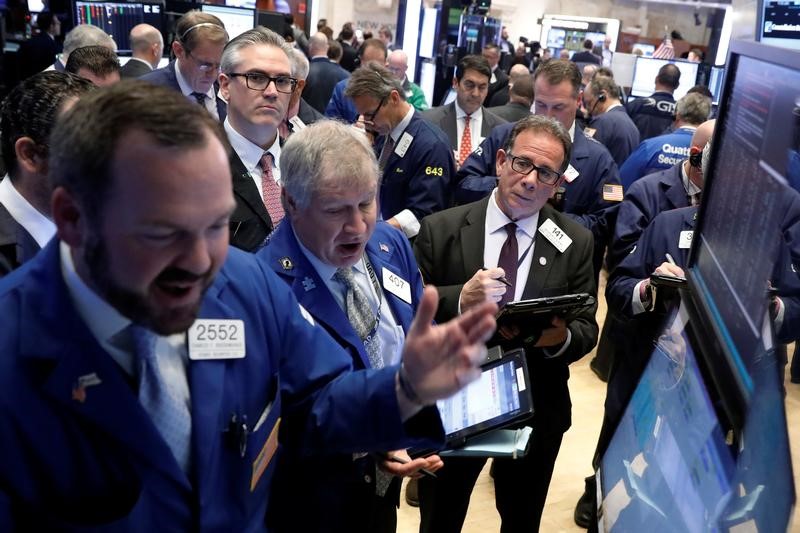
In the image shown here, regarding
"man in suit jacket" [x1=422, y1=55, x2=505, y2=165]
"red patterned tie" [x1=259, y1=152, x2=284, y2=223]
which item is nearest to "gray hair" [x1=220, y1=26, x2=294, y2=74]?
"red patterned tie" [x1=259, y1=152, x2=284, y2=223]

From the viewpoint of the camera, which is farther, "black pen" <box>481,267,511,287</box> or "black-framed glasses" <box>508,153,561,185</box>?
"black-framed glasses" <box>508,153,561,185</box>

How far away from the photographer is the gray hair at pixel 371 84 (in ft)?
12.9

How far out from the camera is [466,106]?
536 cm

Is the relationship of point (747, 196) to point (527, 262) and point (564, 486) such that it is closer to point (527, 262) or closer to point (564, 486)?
point (527, 262)

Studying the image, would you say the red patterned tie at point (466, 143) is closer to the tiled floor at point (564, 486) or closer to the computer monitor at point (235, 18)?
the tiled floor at point (564, 486)

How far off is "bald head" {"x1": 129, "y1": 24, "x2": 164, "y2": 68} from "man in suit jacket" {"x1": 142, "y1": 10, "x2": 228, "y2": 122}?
1.47m

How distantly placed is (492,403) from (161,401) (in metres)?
1.12

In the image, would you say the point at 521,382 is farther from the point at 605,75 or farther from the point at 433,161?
the point at 605,75

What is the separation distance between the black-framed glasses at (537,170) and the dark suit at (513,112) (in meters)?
3.42

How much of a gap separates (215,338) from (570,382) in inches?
152

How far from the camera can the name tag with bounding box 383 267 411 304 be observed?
208 centimetres

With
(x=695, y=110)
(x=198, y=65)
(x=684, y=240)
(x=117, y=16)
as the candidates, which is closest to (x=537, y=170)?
(x=684, y=240)

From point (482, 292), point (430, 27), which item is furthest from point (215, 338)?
point (430, 27)

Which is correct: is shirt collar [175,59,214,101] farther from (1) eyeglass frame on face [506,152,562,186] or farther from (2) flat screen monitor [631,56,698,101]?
(2) flat screen monitor [631,56,698,101]
